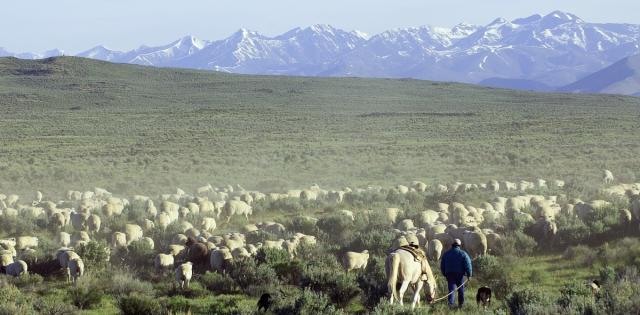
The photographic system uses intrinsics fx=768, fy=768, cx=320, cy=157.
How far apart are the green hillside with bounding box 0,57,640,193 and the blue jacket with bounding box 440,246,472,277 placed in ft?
71.1

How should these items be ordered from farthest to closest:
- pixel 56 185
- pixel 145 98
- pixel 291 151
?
pixel 145 98 < pixel 291 151 < pixel 56 185

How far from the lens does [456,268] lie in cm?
1197

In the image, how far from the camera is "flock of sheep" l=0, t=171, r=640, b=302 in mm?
15055

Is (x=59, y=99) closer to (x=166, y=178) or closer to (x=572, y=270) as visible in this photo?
(x=166, y=178)

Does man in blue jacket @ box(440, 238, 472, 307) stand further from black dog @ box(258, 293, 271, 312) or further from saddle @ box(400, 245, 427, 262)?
black dog @ box(258, 293, 271, 312)

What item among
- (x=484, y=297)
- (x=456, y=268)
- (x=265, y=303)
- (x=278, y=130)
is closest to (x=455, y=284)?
(x=456, y=268)

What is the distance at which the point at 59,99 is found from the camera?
9125 cm

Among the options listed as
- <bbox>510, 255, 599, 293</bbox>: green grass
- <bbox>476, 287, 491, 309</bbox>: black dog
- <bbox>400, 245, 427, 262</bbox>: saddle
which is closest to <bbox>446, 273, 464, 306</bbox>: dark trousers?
<bbox>476, 287, 491, 309</bbox>: black dog

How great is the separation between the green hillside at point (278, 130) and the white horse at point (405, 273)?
74.3 feet

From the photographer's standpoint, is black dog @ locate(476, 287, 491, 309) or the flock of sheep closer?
black dog @ locate(476, 287, 491, 309)

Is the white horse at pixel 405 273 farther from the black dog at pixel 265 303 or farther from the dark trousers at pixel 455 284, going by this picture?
the black dog at pixel 265 303

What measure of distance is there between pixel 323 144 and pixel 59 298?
4158 cm

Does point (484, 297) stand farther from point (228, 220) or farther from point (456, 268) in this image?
point (228, 220)

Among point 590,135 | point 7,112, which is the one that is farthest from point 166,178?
point 7,112
